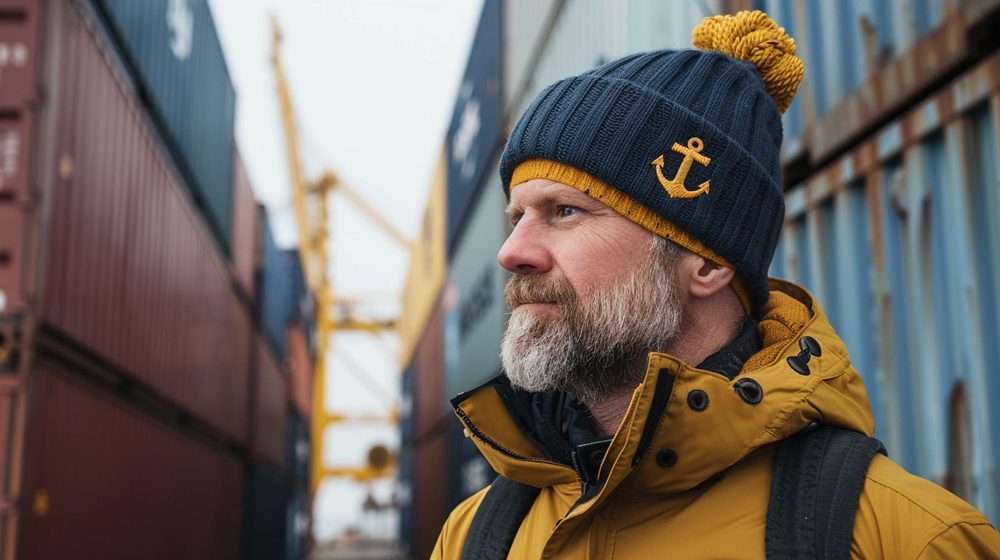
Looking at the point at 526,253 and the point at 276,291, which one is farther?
A: the point at 276,291

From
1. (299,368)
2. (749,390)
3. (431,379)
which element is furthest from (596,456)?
(299,368)

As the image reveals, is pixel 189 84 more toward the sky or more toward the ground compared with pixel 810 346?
more toward the sky

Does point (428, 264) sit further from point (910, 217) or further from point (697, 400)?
point (697, 400)

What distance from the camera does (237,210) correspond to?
14.6 meters

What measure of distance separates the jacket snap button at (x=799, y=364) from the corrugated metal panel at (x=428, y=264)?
51.0 feet

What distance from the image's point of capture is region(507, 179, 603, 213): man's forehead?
5.16 ft

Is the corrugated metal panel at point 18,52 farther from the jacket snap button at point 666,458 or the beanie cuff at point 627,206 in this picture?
the jacket snap button at point 666,458

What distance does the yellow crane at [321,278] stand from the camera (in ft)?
116

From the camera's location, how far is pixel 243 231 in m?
15.4

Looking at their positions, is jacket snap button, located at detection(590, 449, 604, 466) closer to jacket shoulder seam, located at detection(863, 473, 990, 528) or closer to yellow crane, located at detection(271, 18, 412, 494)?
jacket shoulder seam, located at detection(863, 473, 990, 528)

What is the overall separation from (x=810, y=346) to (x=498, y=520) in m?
0.55

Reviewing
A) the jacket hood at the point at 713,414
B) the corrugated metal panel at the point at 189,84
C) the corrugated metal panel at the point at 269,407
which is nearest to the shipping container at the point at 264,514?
the corrugated metal panel at the point at 269,407

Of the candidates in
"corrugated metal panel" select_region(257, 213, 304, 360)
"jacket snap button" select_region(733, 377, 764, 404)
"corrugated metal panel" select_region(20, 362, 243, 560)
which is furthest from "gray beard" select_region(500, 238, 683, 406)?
"corrugated metal panel" select_region(257, 213, 304, 360)

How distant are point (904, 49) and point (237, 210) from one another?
40.7 ft
